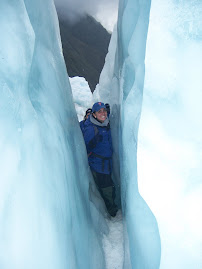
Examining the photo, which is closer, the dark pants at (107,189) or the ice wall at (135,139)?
the ice wall at (135,139)

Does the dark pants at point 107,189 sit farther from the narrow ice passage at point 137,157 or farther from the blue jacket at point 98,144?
the narrow ice passage at point 137,157

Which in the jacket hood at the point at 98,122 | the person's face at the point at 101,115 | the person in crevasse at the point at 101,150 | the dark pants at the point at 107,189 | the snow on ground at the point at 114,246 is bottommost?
the snow on ground at the point at 114,246

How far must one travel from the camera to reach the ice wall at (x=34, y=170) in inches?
43.1

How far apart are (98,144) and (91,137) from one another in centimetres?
14

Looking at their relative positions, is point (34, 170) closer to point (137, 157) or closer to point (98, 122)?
point (137, 157)

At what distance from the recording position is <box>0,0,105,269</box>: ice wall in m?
1.10

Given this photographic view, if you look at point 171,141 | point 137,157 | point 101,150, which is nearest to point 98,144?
point 101,150

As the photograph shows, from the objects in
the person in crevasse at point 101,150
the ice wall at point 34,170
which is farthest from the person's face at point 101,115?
the ice wall at point 34,170

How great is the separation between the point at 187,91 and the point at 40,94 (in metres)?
0.93

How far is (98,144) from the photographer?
8.17 feet

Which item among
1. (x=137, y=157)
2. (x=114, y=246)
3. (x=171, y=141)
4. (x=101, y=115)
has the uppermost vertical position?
(x=101, y=115)

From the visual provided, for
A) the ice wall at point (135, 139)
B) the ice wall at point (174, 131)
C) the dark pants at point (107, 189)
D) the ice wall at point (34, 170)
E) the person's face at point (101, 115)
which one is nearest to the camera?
the ice wall at point (34, 170)

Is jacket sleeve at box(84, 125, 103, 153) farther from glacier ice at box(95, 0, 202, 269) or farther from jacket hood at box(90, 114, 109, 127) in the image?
glacier ice at box(95, 0, 202, 269)

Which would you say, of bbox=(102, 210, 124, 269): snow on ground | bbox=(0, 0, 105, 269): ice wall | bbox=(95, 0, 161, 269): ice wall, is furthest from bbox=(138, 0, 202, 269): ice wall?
bbox=(102, 210, 124, 269): snow on ground
